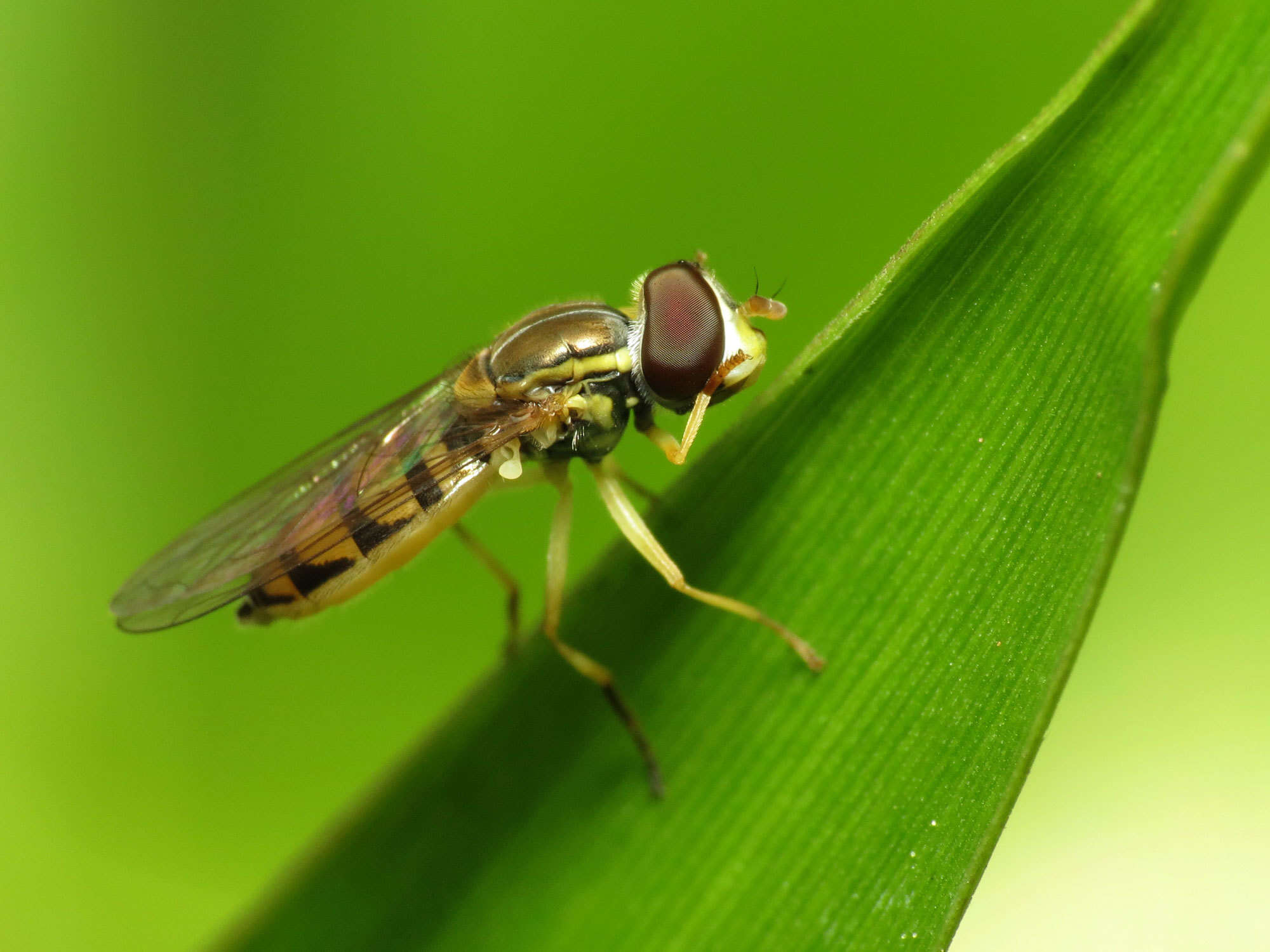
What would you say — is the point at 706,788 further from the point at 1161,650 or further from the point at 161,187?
the point at 161,187

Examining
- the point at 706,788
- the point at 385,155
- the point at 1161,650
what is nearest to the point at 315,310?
the point at 385,155

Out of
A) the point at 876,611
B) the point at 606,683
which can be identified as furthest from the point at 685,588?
the point at 876,611

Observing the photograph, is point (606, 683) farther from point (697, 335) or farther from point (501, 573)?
point (501, 573)

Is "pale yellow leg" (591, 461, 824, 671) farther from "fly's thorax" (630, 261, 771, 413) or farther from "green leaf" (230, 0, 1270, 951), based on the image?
"fly's thorax" (630, 261, 771, 413)

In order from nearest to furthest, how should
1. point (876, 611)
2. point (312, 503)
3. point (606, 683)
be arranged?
point (876, 611) → point (606, 683) → point (312, 503)

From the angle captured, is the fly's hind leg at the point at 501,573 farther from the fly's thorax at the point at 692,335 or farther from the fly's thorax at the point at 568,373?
the fly's thorax at the point at 692,335

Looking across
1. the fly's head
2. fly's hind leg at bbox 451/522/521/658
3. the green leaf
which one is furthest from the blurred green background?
the green leaf

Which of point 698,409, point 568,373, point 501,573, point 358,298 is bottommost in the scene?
point 501,573
